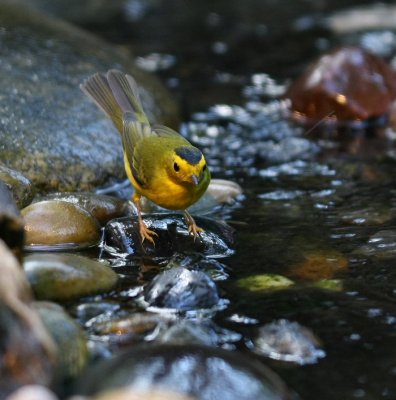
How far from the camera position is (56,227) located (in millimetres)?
5617

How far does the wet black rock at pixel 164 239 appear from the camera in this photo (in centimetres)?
562

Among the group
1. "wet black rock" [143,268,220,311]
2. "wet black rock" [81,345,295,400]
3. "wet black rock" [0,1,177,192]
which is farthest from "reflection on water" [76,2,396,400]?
"wet black rock" [0,1,177,192]

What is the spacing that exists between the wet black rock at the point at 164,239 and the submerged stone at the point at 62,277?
843 mm

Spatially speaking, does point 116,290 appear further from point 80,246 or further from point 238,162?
point 238,162

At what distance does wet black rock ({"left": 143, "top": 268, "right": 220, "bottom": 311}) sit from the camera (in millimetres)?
4621

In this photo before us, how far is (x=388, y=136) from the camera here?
8555 mm

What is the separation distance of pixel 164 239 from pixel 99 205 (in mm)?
705

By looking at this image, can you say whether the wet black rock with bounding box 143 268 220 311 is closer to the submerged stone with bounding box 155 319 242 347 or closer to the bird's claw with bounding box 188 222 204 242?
the submerged stone with bounding box 155 319 242 347

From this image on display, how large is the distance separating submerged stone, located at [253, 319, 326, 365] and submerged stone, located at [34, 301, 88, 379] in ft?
2.97

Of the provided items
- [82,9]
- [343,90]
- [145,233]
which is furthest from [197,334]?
[82,9]

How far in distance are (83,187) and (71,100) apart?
107 cm

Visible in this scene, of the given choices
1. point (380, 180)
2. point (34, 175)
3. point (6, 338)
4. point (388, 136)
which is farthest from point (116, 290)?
point (388, 136)

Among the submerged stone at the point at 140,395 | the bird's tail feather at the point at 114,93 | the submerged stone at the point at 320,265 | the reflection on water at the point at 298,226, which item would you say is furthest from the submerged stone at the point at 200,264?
the submerged stone at the point at 140,395

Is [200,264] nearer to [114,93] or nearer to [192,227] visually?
[192,227]
